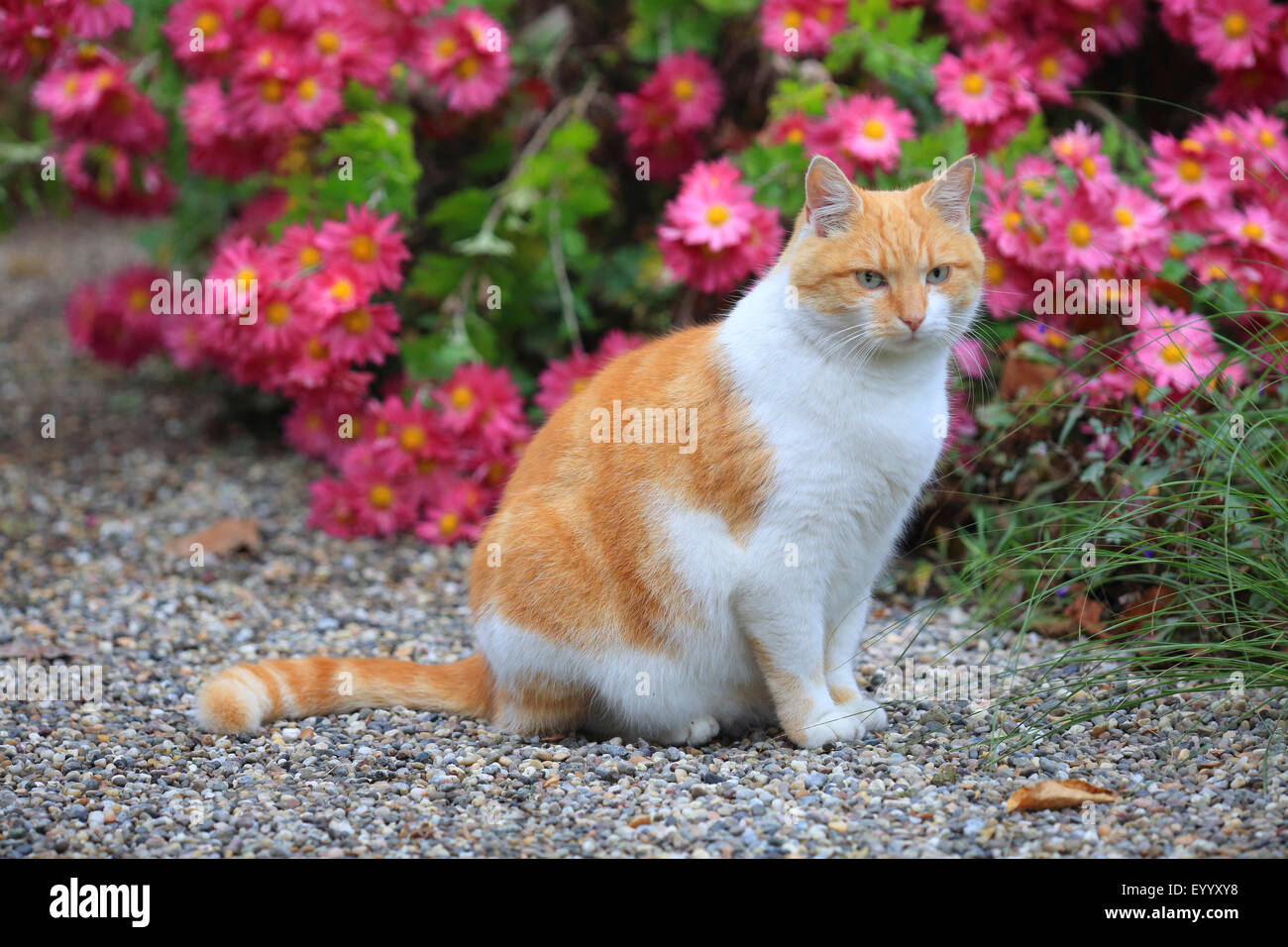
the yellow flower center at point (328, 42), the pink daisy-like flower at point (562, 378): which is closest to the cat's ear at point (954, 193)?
the pink daisy-like flower at point (562, 378)

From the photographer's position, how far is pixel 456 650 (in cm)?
402

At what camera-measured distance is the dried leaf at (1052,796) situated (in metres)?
2.71

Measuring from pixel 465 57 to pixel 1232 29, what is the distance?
9.42 ft

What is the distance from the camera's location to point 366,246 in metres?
4.49

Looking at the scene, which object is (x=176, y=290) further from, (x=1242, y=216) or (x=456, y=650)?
(x=1242, y=216)

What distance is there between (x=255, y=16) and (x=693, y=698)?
3123 mm

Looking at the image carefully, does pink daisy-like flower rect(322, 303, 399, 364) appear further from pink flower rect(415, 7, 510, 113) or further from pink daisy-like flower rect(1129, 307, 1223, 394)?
pink daisy-like flower rect(1129, 307, 1223, 394)

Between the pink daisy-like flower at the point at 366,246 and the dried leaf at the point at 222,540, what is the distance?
110cm

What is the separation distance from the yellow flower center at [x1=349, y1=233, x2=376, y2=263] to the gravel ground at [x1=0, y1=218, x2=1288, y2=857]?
3.64 ft

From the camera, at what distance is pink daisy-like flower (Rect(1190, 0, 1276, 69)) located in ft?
15.4

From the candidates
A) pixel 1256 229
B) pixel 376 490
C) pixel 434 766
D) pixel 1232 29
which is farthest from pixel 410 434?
pixel 1232 29

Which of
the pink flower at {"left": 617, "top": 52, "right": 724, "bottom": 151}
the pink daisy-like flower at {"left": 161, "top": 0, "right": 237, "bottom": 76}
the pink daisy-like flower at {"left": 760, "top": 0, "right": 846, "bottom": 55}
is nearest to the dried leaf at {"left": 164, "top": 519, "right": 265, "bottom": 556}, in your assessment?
the pink daisy-like flower at {"left": 161, "top": 0, "right": 237, "bottom": 76}

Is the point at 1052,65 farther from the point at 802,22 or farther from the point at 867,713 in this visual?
the point at 867,713
